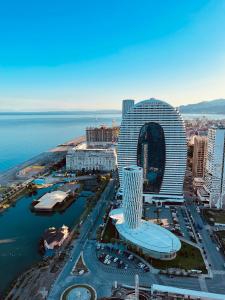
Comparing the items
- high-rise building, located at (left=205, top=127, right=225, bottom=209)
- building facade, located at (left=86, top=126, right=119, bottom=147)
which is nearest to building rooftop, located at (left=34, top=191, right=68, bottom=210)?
high-rise building, located at (left=205, top=127, right=225, bottom=209)

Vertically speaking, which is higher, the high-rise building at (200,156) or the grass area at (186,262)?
the high-rise building at (200,156)

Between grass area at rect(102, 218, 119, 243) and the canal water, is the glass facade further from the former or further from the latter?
the canal water

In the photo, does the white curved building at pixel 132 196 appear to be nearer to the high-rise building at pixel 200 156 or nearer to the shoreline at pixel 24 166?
the high-rise building at pixel 200 156

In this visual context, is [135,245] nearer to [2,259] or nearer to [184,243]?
[184,243]

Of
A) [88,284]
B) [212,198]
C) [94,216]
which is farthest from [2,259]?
[212,198]

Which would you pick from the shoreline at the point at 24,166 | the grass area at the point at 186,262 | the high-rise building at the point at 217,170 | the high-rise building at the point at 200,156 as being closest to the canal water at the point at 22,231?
the shoreline at the point at 24,166

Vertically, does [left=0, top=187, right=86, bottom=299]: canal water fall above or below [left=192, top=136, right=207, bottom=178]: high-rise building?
below
